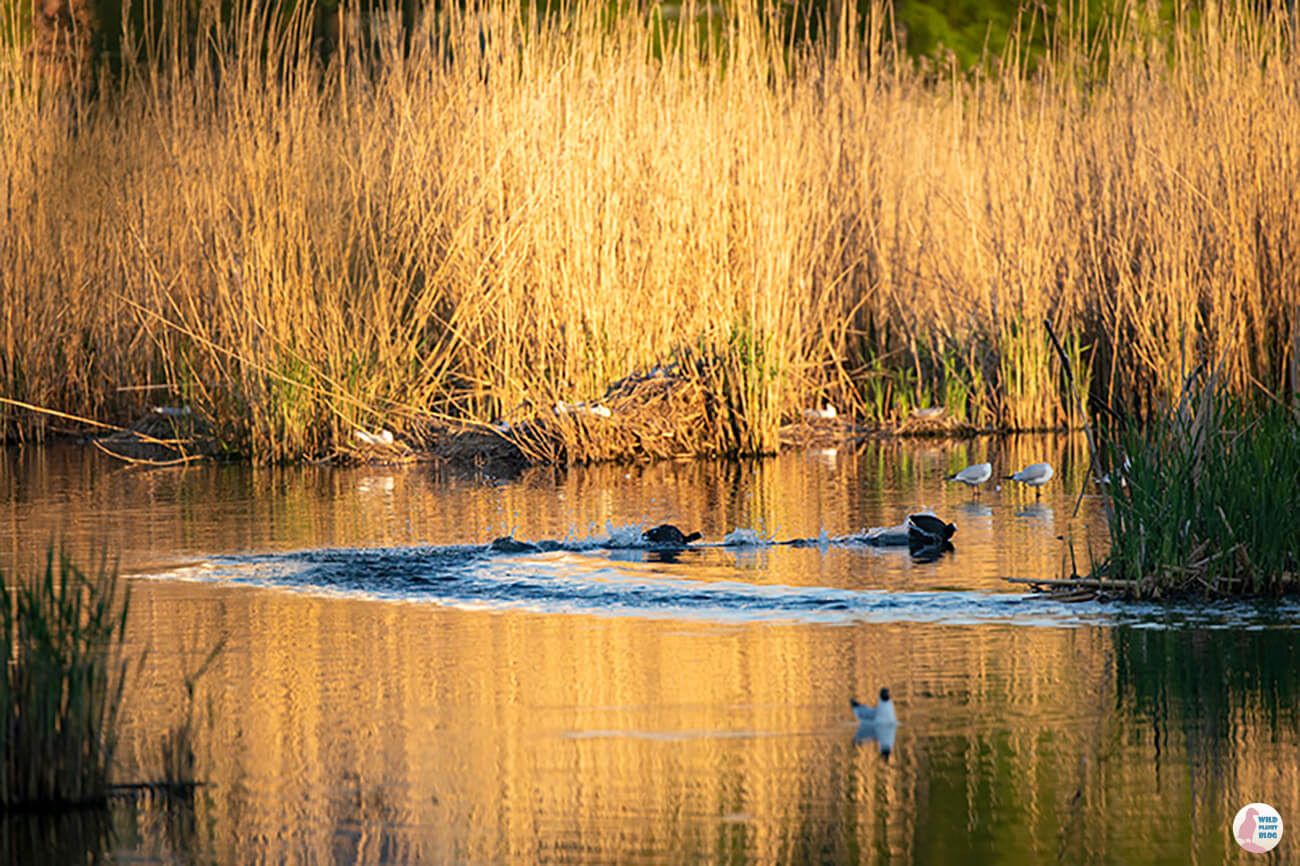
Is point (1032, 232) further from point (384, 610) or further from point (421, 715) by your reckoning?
point (421, 715)

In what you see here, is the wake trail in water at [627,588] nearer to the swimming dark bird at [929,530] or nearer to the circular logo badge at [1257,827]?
the swimming dark bird at [929,530]

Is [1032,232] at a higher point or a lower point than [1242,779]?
higher

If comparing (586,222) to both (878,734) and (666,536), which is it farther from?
(878,734)

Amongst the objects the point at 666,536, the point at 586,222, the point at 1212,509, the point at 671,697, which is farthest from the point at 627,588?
the point at 586,222

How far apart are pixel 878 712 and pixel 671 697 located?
2.33 feet

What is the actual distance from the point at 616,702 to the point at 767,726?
1.66ft

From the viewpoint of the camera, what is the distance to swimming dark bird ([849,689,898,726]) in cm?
536

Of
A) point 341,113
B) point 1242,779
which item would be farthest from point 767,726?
point 341,113

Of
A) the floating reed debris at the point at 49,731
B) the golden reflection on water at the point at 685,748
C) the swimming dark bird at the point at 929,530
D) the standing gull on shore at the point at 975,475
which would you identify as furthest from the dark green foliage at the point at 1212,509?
the standing gull on shore at the point at 975,475

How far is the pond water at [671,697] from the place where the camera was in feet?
14.9

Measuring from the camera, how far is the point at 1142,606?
7176mm

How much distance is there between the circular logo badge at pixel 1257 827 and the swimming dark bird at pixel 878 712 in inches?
39.6

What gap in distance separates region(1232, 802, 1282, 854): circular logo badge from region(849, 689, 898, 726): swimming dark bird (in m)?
1.00

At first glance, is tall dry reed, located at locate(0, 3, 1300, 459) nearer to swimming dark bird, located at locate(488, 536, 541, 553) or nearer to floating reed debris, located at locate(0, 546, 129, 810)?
swimming dark bird, located at locate(488, 536, 541, 553)
